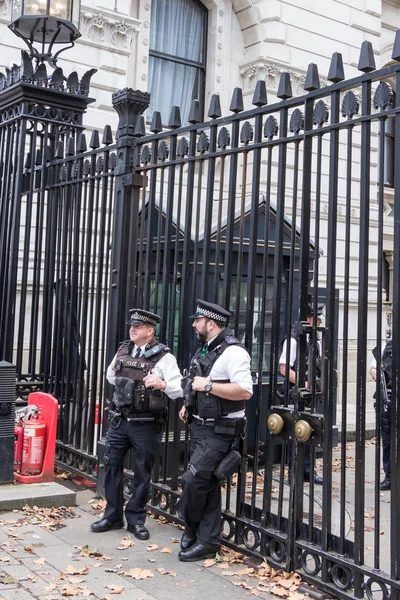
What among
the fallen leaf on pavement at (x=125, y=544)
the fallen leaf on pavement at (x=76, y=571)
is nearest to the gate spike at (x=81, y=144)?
the fallen leaf on pavement at (x=125, y=544)

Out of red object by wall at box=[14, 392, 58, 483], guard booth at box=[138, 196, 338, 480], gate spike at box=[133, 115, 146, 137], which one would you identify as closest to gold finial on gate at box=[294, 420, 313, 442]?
guard booth at box=[138, 196, 338, 480]

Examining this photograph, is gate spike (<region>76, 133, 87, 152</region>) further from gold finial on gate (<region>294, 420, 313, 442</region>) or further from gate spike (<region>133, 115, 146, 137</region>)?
gold finial on gate (<region>294, 420, 313, 442</region>)

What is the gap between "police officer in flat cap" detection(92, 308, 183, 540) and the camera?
232 inches

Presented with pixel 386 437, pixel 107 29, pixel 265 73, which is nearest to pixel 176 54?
pixel 265 73

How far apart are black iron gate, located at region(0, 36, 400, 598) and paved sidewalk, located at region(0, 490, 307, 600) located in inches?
14.7

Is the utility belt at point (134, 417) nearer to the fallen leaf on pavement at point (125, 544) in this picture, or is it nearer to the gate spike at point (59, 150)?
the fallen leaf on pavement at point (125, 544)

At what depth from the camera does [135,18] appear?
13.8 meters

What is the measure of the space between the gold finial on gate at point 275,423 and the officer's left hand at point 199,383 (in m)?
0.53

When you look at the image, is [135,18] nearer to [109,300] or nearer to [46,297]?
[46,297]

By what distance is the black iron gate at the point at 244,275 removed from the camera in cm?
474

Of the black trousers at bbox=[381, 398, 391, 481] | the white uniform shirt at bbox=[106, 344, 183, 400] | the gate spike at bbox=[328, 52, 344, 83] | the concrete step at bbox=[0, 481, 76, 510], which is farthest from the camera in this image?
the black trousers at bbox=[381, 398, 391, 481]

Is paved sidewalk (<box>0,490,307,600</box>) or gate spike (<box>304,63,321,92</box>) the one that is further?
gate spike (<box>304,63,321,92</box>)

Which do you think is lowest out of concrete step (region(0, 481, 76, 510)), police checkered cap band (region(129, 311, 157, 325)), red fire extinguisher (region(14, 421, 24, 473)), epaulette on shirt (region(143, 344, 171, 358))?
concrete step (region(0, 481, 76, 510))

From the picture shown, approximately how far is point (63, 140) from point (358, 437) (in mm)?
5792
